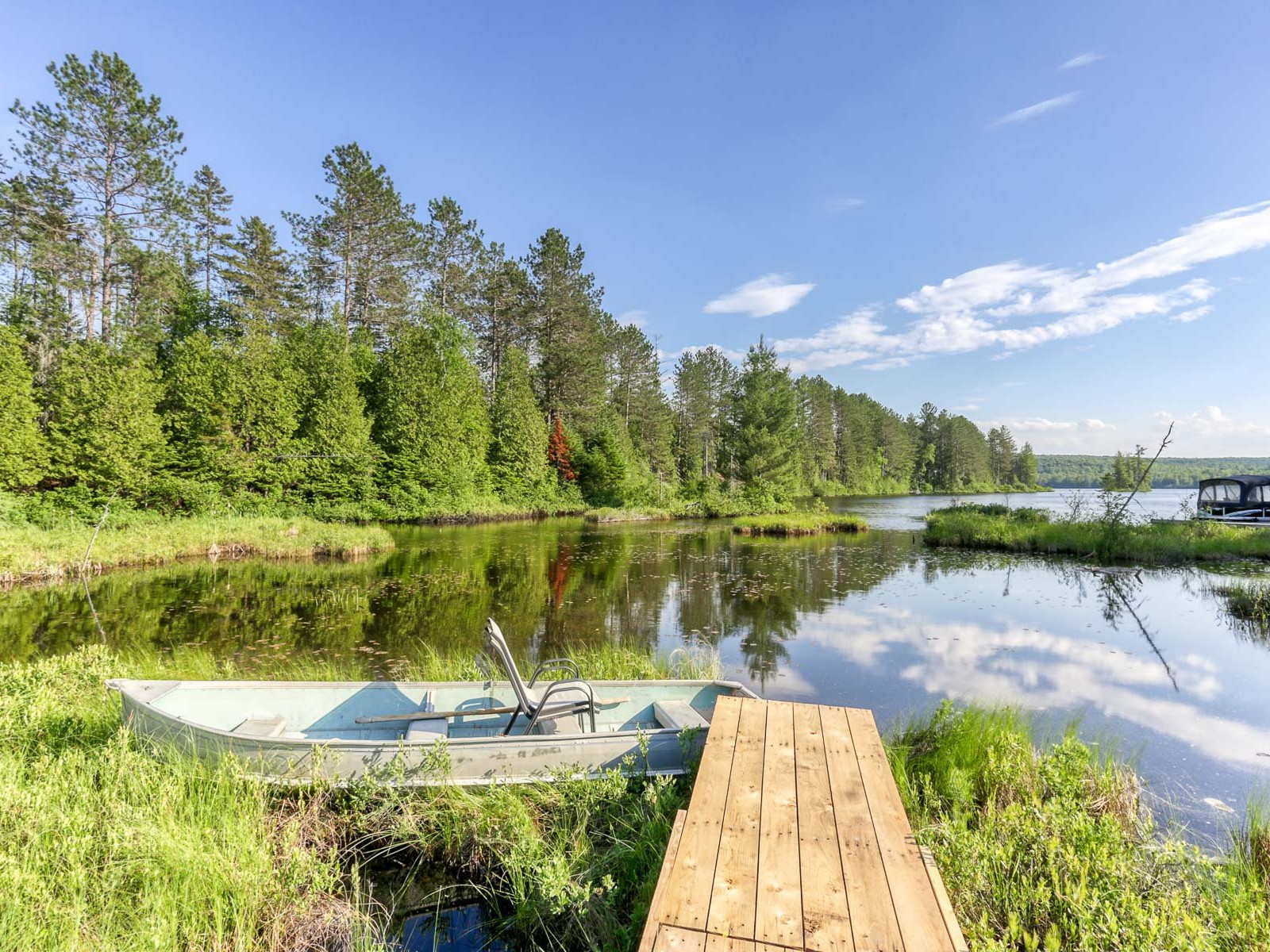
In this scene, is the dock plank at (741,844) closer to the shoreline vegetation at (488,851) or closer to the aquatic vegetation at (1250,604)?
the shoreline vegetation at (488,851)

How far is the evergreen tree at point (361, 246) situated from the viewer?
102ft

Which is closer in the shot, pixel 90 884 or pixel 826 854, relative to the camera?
pixel 826 854

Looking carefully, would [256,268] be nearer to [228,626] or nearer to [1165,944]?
[228,626]

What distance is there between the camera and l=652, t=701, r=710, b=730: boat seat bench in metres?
4.93

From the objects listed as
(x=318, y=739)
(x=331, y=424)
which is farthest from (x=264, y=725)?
(x=331, y=424)

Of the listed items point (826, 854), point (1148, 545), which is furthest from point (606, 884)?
point (1148, 545)

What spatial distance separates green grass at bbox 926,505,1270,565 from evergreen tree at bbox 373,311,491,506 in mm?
24175

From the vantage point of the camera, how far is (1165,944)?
97.7 inches

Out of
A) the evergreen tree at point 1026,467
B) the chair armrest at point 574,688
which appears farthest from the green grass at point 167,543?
the evergreen tree at point 1026,467

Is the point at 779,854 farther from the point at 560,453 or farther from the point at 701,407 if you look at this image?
the point at 701,407

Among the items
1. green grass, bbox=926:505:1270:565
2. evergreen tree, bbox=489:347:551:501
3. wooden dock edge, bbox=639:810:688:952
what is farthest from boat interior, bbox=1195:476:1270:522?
evergreen tree, bbox=489:347:551:501

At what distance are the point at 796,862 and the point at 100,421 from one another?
25.5 metres

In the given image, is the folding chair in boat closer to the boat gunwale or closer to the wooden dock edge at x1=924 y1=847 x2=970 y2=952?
the boat gunwale

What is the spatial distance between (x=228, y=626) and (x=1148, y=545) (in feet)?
81.3
